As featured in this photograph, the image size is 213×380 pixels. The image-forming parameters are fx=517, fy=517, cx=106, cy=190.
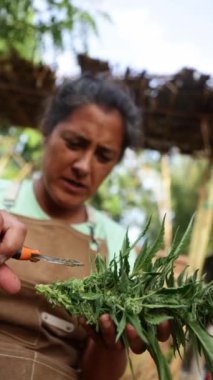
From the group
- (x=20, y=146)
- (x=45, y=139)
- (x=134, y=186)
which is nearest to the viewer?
(x=45, y=139)

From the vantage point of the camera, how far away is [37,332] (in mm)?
1954

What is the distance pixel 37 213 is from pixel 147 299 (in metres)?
1.20

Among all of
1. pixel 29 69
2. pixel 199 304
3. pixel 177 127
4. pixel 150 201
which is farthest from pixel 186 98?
pixel 150 201

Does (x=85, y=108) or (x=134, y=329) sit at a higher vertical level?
(x=85, y=108)

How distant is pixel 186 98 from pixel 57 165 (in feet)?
9.14

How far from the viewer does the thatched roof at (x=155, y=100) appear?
15.4 ft

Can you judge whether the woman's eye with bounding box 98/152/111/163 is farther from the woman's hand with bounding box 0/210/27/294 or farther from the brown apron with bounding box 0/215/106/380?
the woman's hand with bounding box 0/210/27/294

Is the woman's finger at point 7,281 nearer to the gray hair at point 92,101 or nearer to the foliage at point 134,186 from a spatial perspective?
the gray hair at point 92,101

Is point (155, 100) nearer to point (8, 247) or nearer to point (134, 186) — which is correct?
point (8, 247)

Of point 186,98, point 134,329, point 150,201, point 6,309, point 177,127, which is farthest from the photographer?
point 150,201

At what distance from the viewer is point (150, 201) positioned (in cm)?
1426

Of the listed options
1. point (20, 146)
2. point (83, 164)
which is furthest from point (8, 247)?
point (20, 146)

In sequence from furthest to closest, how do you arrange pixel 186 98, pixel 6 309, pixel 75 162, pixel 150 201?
pixel 150 201, pixel 186 98, pixel 75 162, pixel 6 309

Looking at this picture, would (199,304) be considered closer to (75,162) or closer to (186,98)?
(75,162)
